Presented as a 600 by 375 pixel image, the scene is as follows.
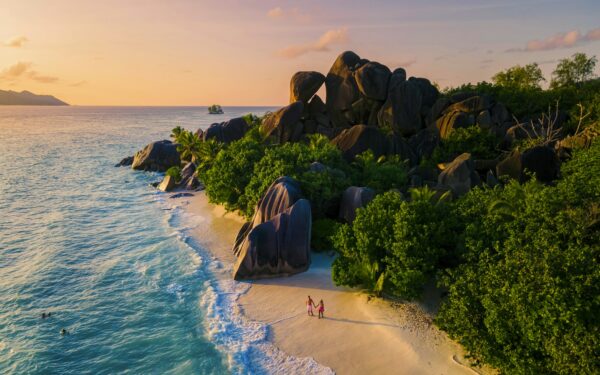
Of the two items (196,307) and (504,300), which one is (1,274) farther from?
(504,300)

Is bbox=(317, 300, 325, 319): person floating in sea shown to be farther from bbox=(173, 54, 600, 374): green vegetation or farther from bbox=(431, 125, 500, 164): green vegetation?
bbox=(431, 125, 500, 164): green vegetation

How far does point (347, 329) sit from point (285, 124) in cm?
3889

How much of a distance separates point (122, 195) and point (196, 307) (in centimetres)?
3364

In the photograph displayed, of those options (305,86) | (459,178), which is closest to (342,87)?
(305,86)

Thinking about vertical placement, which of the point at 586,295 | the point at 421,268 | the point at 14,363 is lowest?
the point at 14,363

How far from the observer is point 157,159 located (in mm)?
68125

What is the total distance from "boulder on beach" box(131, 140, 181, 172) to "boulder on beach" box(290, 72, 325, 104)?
2390cm

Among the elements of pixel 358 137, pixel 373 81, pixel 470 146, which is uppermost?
pixel 373 81

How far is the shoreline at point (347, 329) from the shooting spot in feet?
54.9

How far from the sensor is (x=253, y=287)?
24031mm

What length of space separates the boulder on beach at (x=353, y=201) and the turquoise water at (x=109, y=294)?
10.2m

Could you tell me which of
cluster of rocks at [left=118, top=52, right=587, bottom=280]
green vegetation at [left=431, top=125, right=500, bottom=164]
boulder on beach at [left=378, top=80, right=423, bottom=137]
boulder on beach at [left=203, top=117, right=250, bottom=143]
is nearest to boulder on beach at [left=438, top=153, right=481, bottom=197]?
cluster of rocks at [left=118, top=52, right=587, bottom=280]

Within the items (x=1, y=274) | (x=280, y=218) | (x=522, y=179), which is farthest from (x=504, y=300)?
(x=1, y=274)

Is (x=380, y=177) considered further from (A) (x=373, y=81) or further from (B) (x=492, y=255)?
(A) (x=373, y=81)
